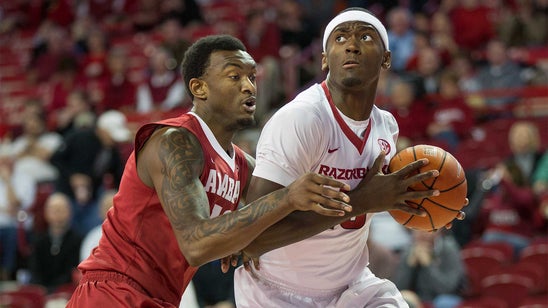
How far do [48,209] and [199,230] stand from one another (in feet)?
19.4

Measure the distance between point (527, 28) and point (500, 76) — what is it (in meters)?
1.35

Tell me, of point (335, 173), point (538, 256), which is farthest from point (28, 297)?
point (335, 173)

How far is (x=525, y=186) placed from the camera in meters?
9.33

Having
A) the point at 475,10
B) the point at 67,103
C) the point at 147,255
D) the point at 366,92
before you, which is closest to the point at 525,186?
the point at 475,10

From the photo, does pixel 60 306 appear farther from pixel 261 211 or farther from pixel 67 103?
pixel 67 103

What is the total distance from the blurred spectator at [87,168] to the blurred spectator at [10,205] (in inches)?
19.5

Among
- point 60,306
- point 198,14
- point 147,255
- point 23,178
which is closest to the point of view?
point 147,255

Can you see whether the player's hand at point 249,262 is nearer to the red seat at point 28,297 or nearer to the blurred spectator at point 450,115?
the red seat at point 28,297

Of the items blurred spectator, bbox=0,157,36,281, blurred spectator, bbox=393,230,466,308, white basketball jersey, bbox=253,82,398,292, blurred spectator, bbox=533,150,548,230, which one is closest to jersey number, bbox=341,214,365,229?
white basketball jersey, bbox=253,82,398,292

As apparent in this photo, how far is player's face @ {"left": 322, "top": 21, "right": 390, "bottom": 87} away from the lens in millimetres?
4270

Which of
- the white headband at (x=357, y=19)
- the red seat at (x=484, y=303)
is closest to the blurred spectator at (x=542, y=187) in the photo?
the red seat at (x=484, y=303)

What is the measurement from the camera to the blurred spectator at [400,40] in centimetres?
1281

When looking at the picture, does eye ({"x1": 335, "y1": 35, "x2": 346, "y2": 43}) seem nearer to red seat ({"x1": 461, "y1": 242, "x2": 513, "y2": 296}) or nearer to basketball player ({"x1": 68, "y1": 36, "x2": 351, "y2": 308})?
basketball player ({"x1": 68, "y1": 36, "x2": 351, "y2": 308})

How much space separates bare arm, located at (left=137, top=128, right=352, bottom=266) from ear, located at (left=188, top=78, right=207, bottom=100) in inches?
13.3
